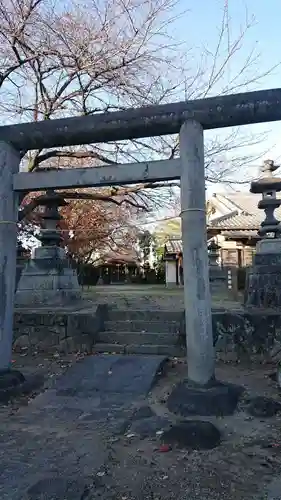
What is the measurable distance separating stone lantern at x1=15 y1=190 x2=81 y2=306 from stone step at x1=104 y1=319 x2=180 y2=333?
1844 millimetres

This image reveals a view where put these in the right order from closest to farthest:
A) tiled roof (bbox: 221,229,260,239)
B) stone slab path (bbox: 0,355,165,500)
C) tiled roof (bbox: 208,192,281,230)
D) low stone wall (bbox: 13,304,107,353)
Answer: stone slab path (bbox: 0,355,165,500) < low stone wall (bbox: 13,304,107,353) < tiled roof (bbox: 221,229,260,239) < tiled roof (bbox: 208,192,281,230)

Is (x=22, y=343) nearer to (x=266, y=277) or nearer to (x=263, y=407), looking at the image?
(x=263, y=407)

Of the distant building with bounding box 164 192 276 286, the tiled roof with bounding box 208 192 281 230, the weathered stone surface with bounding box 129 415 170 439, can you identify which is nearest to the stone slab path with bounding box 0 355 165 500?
the weathered stone surface with bounding box 129 415 170 439

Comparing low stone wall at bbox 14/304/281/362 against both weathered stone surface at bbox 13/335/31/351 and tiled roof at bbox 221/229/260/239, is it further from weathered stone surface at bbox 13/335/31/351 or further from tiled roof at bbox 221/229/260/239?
tiled roof at bbox 221/229/260/239

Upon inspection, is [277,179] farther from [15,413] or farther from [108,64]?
[15,413]

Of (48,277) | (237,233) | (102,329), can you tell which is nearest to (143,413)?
(102,329)

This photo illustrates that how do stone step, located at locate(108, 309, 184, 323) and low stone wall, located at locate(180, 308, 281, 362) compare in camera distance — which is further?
stone step, located at locate(108, 309, 184, 323)

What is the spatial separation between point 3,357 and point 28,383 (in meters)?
0.59

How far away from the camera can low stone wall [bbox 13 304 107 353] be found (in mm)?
6812

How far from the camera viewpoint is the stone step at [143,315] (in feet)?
22.9

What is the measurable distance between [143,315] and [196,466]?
4104 mm

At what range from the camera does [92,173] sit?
195 inches

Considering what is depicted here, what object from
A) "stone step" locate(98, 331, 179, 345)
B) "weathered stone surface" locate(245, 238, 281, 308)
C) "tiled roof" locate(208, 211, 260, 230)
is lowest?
"stone step" locate(98, 331, 179, 345)

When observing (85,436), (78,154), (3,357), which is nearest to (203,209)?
(85,436)
